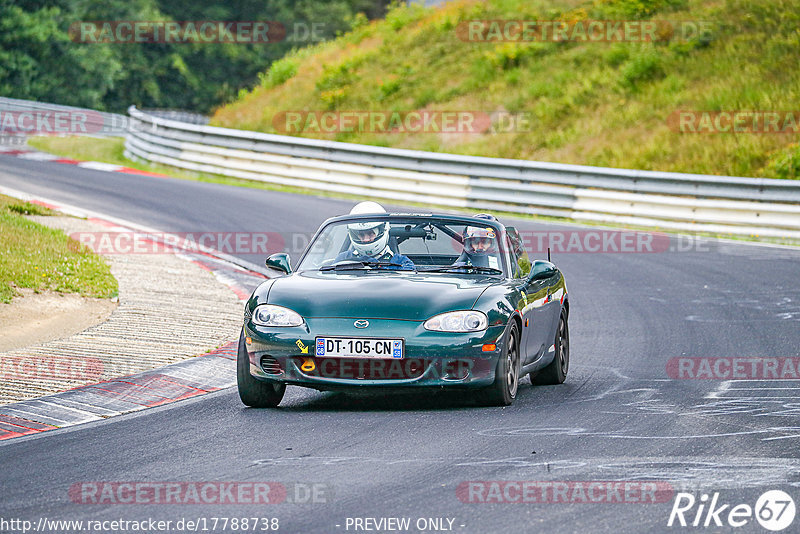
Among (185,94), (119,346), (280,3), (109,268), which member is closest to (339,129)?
(109,268)

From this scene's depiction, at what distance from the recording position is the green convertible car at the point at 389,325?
8.45 meters

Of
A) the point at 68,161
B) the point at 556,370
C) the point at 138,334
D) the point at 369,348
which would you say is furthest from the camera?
the point at 68,161

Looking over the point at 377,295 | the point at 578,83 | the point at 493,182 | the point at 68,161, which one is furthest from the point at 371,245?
the point at 578,83

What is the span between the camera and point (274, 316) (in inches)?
344

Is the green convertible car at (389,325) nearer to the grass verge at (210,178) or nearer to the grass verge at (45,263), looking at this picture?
the grass verge at (45,263)

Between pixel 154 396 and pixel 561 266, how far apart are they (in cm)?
986

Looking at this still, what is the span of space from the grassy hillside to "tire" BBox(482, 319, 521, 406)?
59.7 feet

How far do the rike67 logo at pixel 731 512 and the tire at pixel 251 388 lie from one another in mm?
3611

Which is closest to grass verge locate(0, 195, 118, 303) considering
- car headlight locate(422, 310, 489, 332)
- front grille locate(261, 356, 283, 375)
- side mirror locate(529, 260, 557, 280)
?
front grille locate(261, 356, 283, 375)

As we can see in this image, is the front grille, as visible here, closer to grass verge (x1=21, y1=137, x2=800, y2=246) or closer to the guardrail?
grass verge (x1=21, y1=137, x2=800, y2=246)

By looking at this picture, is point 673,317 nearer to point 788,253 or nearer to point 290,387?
point 290,387

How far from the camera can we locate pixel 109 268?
15312mm

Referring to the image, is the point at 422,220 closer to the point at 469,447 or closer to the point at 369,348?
the point at 369,348

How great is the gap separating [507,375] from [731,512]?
125 inches
